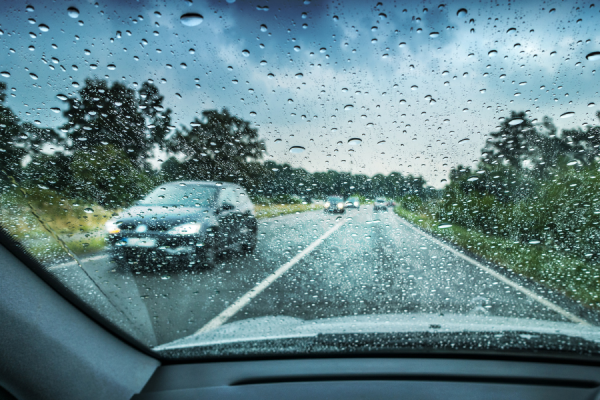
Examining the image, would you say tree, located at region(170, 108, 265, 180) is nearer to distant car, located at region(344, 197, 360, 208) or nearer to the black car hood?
the black car hood

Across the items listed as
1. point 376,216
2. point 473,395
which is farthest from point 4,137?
point 376,216

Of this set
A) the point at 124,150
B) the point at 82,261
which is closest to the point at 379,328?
the point at 82,261

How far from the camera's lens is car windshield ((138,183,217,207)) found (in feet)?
9.84

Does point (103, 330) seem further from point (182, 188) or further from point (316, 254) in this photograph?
point (316, 254)

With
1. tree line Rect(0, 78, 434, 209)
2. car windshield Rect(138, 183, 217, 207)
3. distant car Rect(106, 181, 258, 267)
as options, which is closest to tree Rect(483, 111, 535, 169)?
tree line Rect(0, 78, 434, 209)

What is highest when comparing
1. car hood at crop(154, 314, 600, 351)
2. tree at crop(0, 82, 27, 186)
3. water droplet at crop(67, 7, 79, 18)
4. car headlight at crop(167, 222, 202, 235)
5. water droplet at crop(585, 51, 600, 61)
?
water droplet at crop(67, 7, 79, 18)

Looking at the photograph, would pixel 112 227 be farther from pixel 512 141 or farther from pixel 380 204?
pixel 512 141

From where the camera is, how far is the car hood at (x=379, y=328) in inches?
93.3

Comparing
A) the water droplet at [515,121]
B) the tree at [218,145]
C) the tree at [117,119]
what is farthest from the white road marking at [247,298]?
the water droplet at [515,121]

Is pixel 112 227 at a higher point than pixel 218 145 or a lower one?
lower

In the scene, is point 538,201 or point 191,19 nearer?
point 191,19

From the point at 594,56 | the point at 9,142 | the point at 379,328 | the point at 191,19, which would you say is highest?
the point at 191,19

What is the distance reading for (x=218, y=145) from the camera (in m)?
3.09

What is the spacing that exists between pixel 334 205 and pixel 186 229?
1707mm
